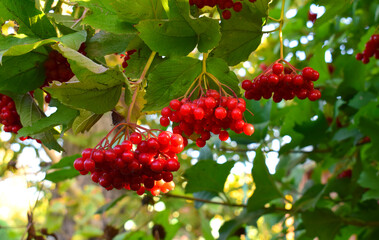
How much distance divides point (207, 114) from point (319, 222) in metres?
1.03

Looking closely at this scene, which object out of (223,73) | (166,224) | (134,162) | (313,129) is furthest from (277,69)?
(166,224)

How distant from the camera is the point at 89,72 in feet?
3.11

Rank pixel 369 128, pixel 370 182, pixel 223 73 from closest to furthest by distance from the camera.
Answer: pixel 223 73 → pixel 369 128 → pixel 370 182

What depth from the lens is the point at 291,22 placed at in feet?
9.28

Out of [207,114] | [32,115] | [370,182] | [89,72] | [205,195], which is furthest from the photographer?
[205,195]

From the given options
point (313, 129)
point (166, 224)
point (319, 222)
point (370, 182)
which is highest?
point (313, 129)

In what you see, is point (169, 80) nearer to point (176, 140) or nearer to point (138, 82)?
point (138, 82)

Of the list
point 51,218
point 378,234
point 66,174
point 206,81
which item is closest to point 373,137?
point 378,234

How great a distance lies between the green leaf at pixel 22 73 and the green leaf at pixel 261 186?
90cm

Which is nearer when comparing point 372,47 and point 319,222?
point 319,222

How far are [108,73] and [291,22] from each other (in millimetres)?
2200

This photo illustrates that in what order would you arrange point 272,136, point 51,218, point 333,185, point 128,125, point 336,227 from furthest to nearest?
point 51,218 → point 272,136 → point 333,185 → point 336,227 → point 128,125

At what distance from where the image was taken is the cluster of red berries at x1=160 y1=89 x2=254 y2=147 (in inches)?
40.1

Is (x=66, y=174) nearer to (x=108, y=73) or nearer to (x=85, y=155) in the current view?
(x=85, y=155)
